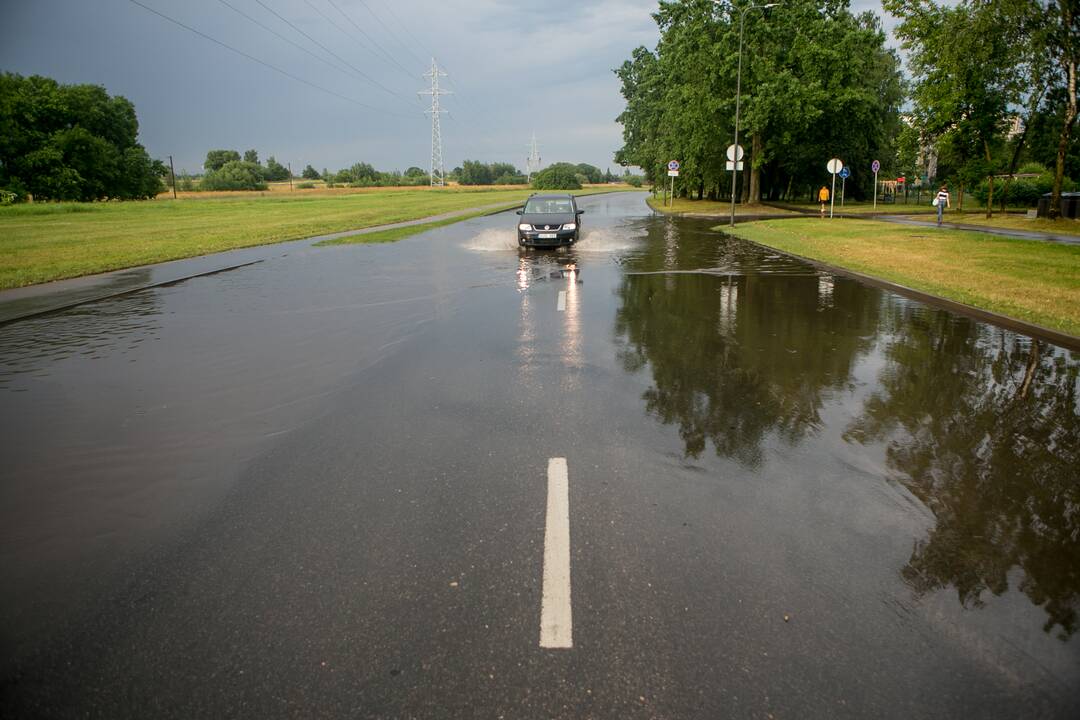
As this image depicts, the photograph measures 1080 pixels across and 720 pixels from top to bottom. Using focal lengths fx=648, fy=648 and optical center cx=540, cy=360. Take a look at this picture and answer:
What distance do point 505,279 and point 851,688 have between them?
12542 mm

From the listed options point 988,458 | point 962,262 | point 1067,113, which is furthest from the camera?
point 1067,113

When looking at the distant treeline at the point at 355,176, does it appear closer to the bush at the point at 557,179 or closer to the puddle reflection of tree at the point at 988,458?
the bush at the point at 557,179

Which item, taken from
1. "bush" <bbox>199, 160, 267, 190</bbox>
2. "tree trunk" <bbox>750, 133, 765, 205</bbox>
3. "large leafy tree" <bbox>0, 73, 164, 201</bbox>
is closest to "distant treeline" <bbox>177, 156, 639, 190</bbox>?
"bush" <bbox>199, 160, 267, 190</bbox>

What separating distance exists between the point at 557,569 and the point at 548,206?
20.4 meters

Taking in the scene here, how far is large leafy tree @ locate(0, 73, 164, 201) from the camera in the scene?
66000mm

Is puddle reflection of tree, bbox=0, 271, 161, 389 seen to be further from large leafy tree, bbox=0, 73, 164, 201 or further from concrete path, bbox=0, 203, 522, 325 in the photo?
large leafy tree, bbox=0, 73, 164, 201

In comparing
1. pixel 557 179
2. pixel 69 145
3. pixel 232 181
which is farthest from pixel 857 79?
pixel 232 181

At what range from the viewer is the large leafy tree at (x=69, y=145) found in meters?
66.0

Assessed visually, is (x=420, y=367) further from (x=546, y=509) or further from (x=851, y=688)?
(x=851, y=688)

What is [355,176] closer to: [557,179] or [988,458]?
[557,179]

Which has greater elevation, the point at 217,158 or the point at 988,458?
the point at 217,158

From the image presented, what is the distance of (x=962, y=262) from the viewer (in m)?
16.5

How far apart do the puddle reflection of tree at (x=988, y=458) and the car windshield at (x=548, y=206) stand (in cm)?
1505

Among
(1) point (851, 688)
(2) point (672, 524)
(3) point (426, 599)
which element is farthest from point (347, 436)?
(1) point (851, 688)
